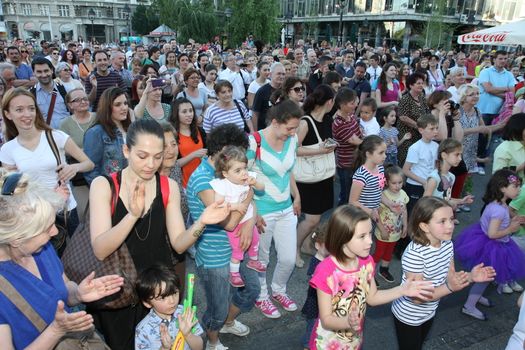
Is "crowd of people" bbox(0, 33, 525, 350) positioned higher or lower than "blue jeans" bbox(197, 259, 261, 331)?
higher

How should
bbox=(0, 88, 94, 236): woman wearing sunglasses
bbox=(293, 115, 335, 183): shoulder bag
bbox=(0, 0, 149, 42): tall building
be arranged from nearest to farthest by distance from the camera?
1. bbox=(0, 88, 94, 236): woman wearing sunglasses
2. bbox=(293, 115, 335, 183): shoulder bag
3. bbox=(0, 0, 149, 42): tall building

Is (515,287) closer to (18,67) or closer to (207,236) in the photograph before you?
→ (207,236)

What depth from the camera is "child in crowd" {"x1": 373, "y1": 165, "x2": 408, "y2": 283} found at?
424cm

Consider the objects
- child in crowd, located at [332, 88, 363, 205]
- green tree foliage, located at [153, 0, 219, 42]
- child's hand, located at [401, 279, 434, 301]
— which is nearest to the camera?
child's hand, located at [401, 279, 434, 301]

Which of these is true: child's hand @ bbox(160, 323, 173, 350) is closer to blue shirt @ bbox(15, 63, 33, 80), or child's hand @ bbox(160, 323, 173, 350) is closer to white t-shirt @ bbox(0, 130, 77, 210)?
white t-shirt @ bbox(0, 130, 77, 210)

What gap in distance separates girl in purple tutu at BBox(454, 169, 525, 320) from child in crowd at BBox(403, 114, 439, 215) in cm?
97

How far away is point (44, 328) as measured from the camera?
1814 mm

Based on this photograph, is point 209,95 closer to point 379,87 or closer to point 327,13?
point 379,87

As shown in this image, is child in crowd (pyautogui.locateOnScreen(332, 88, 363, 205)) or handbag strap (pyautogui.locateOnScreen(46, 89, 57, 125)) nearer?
child in crowd (pyautogui.locateOnScreen(332, 88, 363, 205))

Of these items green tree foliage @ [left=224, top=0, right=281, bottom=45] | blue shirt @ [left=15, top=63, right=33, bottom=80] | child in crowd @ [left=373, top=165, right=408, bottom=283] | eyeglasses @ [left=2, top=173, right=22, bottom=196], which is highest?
green tree foliage @ [left=224, top=0, right=281, bottom=45]

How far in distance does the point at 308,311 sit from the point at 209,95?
498 centimetres

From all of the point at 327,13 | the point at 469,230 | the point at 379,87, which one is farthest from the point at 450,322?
the point at 327,13

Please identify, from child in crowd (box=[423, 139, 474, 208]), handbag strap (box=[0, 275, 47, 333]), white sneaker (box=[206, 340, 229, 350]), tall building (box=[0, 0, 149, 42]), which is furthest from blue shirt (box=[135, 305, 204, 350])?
tall building (box=[0, 0, 149, 42])

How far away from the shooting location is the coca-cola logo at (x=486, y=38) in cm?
819
